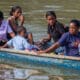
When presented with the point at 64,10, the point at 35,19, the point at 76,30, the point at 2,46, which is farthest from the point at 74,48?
the point at 64,10

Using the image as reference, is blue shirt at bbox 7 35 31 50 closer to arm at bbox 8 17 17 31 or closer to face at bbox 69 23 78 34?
arm at bbox 8 17 17 31

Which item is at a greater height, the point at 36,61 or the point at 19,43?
the point at 19,43

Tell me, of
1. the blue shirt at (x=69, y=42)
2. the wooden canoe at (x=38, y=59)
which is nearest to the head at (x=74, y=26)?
the blue shirt at (x=69, y=42)

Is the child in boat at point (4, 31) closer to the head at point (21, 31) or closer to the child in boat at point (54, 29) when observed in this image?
the head at point (21, 31)

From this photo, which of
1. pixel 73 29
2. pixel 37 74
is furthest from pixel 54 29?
pixel 37 74

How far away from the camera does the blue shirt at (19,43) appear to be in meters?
9.38

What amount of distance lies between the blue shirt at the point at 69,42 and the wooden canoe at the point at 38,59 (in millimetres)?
262

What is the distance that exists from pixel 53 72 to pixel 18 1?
14702 millimetres

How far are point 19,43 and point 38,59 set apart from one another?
717 millimetres

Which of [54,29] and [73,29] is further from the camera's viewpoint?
[54,29]

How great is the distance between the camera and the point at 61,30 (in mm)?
9562

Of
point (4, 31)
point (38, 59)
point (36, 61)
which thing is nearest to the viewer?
point (38, 59)

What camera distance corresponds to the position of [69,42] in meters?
8.65

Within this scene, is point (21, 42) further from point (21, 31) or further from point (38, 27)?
point (38, 27)
